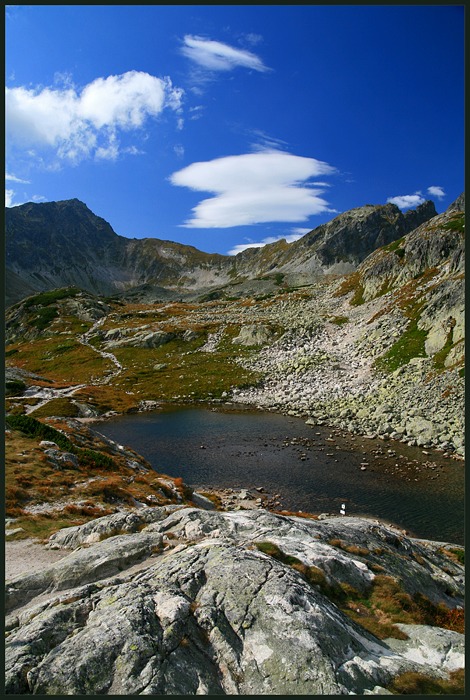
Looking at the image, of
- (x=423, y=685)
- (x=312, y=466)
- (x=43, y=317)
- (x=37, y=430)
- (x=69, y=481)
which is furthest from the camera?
(x=43, y=317)

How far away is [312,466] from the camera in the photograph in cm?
4162

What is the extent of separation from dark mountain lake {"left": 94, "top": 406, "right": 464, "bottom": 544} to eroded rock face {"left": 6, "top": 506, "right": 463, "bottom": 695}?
60.7 feet

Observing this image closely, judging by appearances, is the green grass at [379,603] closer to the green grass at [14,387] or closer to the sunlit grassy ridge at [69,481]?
the sunlit grassy ridge at [69,481]

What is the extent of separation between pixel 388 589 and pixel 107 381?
8694 cm

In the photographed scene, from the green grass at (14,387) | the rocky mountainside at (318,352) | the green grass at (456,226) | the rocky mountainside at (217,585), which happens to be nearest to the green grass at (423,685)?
the rocky mountainside at (217,585)

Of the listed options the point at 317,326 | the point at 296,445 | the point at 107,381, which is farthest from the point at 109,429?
the point at 317,326

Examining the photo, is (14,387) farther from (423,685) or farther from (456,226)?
(456,226)

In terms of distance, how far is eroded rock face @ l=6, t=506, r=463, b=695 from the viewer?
A: 917cm

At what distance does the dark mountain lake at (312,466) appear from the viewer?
32.5 m

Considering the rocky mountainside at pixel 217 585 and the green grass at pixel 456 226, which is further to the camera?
the green grass at pixel 456 226

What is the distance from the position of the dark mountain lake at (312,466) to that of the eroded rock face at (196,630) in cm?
1850

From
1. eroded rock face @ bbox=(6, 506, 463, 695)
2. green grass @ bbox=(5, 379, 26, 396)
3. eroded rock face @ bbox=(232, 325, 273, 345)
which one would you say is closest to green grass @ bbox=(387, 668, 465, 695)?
eroded rock face @ bbox=(6, 506, 463, 695)

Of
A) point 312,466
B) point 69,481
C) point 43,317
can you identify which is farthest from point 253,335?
point 43,317

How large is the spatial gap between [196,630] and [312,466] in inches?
1292
